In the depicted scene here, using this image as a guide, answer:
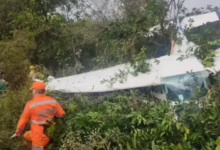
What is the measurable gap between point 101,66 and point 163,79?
310cm

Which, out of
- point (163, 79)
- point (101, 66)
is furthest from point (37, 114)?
point (101, 66)

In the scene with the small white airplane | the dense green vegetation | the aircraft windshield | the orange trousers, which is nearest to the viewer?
the dense green vegetation

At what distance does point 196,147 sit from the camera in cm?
287

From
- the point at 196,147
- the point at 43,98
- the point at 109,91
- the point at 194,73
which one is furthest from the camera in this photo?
the point at 109,91

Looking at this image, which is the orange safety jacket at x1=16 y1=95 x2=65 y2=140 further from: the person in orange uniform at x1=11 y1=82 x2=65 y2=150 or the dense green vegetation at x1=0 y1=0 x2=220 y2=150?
the dense green vegetation at x1=0 y1=0 x2=220 y2=150

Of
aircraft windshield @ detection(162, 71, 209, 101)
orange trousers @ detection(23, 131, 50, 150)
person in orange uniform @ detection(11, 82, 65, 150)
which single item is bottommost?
orange trousers @ detection(23, 131, 50, 150)

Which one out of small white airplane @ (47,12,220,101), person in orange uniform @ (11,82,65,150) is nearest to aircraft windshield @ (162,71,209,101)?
small white airplane @ (47,12,220,101)

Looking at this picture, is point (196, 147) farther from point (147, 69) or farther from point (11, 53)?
point (11, 53)

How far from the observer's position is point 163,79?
16.8 feet

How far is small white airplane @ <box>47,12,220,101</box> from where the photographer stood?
482 cm

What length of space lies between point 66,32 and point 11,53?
2414mm

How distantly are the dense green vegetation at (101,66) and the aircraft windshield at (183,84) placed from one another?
1.60ft

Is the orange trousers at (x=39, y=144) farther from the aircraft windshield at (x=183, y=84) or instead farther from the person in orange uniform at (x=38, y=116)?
the aircraft windshield at (x=183, y=84)

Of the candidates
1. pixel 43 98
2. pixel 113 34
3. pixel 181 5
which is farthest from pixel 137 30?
pixel 43 98
